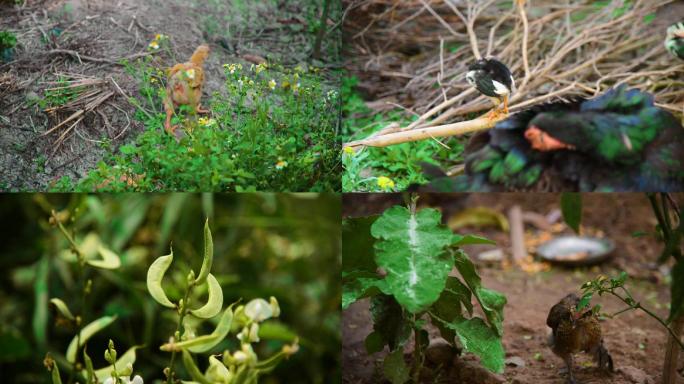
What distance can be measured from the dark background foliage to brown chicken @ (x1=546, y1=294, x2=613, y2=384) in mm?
488

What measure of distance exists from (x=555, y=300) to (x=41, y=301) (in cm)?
110

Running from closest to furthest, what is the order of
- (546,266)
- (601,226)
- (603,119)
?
(603,119) → (546,266) → (601,226)

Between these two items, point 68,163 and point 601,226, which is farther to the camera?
point 601,226

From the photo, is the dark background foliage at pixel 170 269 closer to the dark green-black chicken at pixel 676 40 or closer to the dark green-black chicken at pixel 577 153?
the dark green-black chicken at pixel 577 153

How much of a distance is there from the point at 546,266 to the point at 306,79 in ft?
3.11

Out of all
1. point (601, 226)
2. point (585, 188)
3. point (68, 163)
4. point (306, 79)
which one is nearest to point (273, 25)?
point (306, 79)

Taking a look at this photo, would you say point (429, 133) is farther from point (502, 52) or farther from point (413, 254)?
point (413, 254)

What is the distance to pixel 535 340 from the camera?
141cm

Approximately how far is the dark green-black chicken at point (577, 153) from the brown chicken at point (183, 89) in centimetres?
54

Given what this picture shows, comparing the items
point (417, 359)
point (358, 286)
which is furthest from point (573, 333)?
point (358, 286)

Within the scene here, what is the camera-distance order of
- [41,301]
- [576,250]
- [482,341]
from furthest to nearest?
[576,250] < [41,301] < [482,341]

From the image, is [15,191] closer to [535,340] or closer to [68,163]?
[68,163]

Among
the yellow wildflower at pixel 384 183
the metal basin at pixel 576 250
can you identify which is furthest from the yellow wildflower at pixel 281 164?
the metal basin at pixel 576 250

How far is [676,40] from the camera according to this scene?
5.46ft
